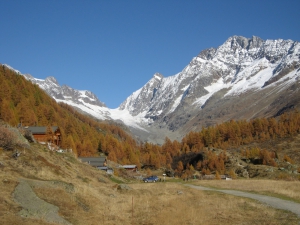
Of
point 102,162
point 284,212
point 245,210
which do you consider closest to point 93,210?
point 245,210

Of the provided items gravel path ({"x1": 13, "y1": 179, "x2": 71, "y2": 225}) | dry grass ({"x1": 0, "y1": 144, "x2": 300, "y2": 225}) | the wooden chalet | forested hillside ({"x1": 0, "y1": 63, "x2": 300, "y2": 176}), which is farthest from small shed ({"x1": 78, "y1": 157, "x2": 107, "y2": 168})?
gravel path ({"x1": 13, "y1": 179, "x2": 71, "y2": 225})

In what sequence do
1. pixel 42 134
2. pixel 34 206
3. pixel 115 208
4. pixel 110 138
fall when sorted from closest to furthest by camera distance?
1. pixel 34 206
2. pixel 115 208
3. pixel 42 134
4. pixel 110 138

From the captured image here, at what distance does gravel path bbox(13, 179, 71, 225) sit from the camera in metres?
16.4

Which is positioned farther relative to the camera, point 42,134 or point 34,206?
point 42,134

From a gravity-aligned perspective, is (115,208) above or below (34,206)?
below

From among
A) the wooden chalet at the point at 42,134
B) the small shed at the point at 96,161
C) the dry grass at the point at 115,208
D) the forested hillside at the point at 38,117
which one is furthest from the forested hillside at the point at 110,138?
the dry grass at the point at 115,208

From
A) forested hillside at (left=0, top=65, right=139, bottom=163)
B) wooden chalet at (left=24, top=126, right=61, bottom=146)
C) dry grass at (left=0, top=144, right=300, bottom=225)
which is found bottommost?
dry grass at (left=0, top=144, right=300, bottom=225)

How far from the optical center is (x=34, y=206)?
1788cm

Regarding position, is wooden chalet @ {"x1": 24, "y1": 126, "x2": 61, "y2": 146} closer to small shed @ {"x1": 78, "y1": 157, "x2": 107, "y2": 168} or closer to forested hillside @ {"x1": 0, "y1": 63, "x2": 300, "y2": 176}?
small shed @ {"x1": 78, "y1": 157, "x2": 107, "y2": 168}

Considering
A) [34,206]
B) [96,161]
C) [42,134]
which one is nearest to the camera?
[34,206]

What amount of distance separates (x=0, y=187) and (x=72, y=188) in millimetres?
6165

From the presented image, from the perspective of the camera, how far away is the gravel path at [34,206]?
53.9ft

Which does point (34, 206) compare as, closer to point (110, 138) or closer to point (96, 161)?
point (96, 161)

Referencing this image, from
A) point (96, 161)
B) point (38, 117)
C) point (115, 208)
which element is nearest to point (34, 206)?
point (115, 208)
